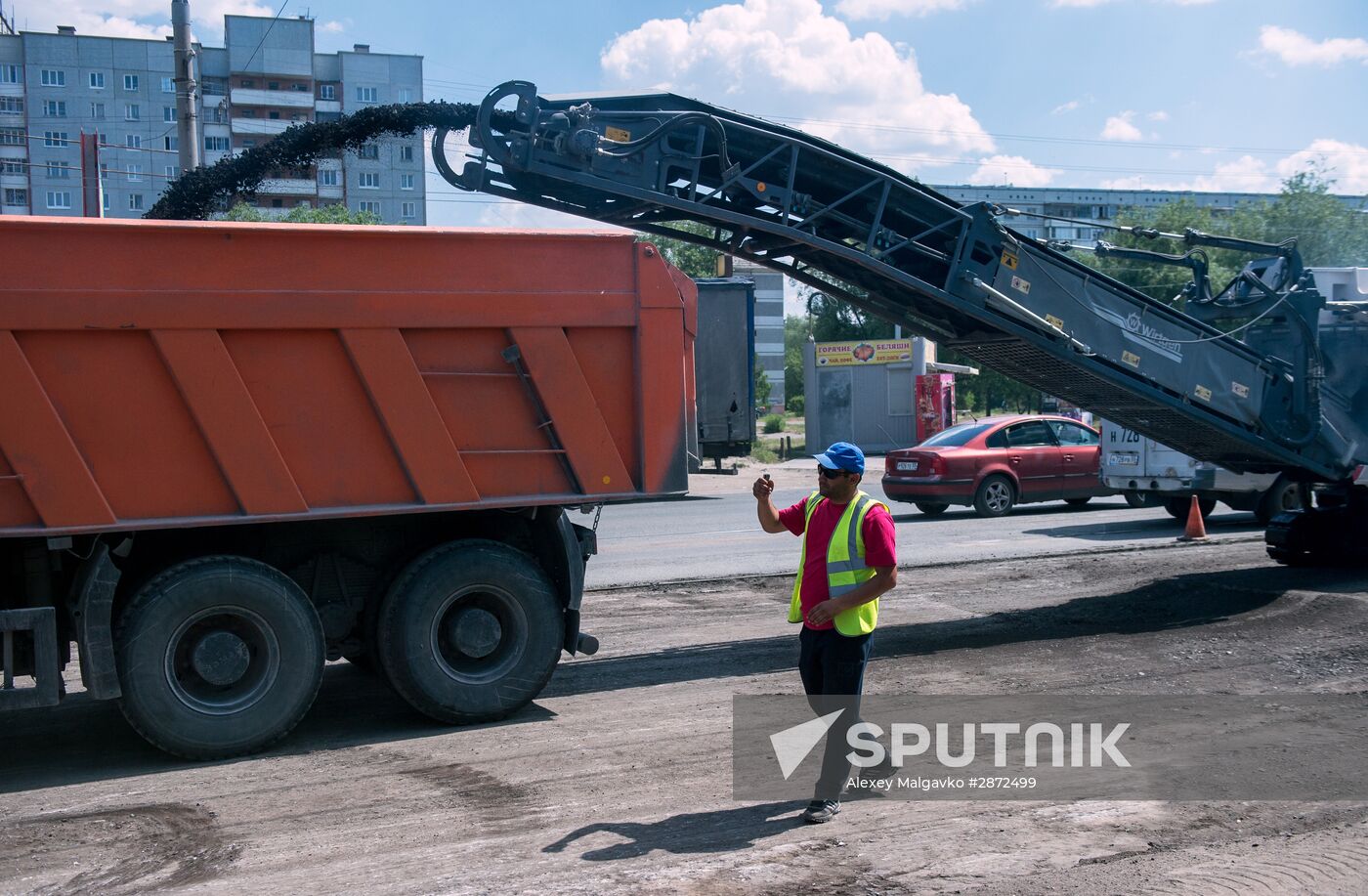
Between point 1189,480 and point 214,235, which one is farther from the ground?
point 214,235

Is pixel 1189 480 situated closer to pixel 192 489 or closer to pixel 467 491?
pixel 467 491

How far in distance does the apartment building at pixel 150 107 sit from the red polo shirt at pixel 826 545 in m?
72.0

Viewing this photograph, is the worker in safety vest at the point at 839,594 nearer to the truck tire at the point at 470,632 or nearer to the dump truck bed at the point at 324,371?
the dump truck bed at the point at 324,371

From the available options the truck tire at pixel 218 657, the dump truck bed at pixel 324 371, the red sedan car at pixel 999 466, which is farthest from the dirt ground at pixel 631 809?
the red sedan car at pixel 999 466

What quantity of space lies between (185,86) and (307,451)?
1157 centimetres

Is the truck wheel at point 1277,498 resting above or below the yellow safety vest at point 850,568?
below

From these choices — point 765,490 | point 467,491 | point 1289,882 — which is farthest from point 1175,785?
point 467,491

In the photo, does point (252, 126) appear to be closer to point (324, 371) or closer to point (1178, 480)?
point (1178, 480)

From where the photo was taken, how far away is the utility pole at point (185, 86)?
15836 mm

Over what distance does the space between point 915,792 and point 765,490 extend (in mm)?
1616

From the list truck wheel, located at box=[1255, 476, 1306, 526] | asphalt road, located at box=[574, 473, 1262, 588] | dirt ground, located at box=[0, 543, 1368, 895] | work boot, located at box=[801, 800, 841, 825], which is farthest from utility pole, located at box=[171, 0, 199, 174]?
truck wheel, located at box=[1255, 476, 1306, 526]

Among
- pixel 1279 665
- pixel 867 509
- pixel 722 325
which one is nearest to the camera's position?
pixel 867 509

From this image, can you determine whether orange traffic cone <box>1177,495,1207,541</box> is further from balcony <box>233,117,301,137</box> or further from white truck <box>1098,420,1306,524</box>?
balcony <box>233,117,301,137</box>

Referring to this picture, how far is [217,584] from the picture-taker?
21.4 feet
